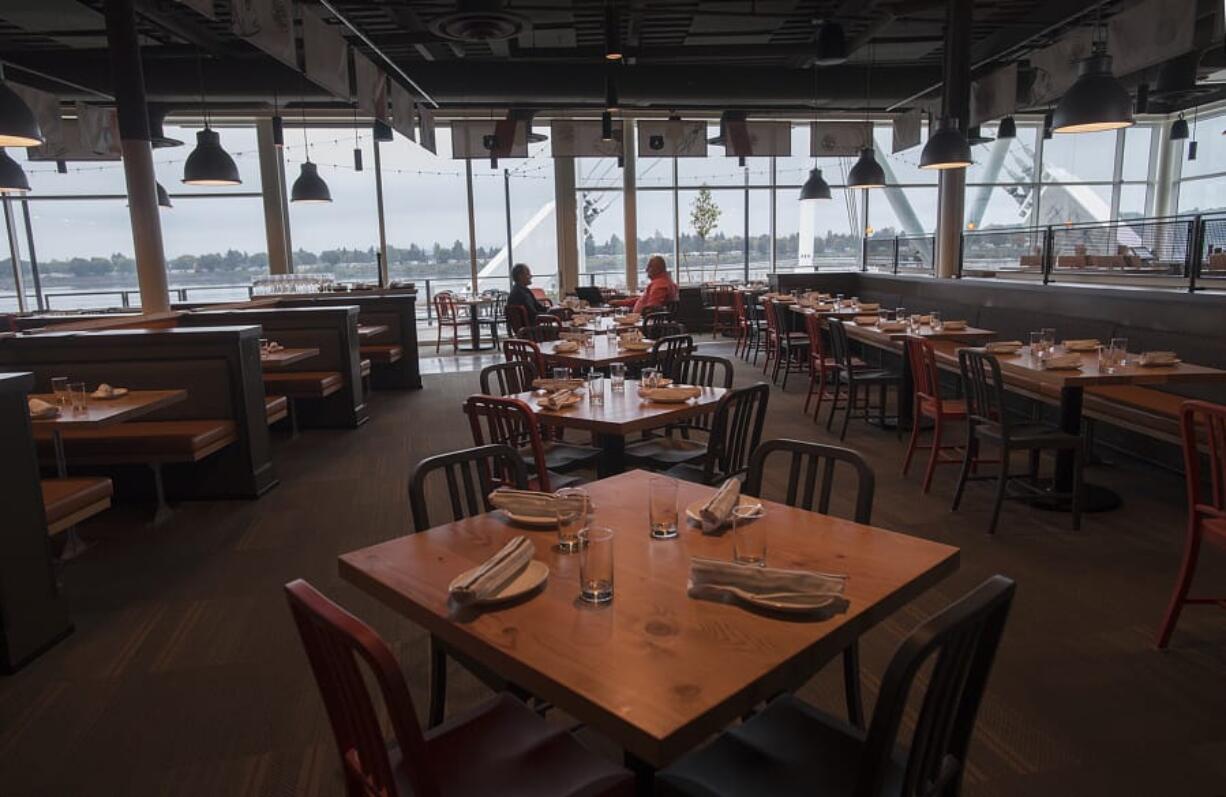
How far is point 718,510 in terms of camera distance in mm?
1831

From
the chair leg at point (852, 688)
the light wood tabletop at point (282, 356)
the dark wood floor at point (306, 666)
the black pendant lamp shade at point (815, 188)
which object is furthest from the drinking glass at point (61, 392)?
the black pendant lamp shade at point (815, 188)

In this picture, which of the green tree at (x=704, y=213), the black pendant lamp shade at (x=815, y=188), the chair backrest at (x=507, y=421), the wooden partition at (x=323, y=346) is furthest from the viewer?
the green tree at (x=704, y=213)

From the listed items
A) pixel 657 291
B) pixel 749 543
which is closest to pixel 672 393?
pixel 749 543

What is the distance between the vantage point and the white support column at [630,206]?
12.7 meters

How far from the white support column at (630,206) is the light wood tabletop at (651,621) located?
11.4m

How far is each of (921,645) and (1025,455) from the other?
4.78m

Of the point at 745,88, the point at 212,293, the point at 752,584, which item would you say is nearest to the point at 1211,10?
the point at 745,88

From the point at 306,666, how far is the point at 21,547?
3.66 ft

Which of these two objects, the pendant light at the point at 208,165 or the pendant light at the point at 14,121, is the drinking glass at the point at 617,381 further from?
the pendant light at the point at 208,165

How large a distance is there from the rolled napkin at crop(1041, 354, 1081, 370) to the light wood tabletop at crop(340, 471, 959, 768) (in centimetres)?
272

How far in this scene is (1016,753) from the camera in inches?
85.4

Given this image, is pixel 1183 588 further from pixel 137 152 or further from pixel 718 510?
pixel 137 152

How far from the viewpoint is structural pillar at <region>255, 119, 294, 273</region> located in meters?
11.9

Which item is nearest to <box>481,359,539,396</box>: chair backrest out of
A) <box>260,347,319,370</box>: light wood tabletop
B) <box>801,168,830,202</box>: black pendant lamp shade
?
<box>260,347,319,370</box>: light wood tabletop
